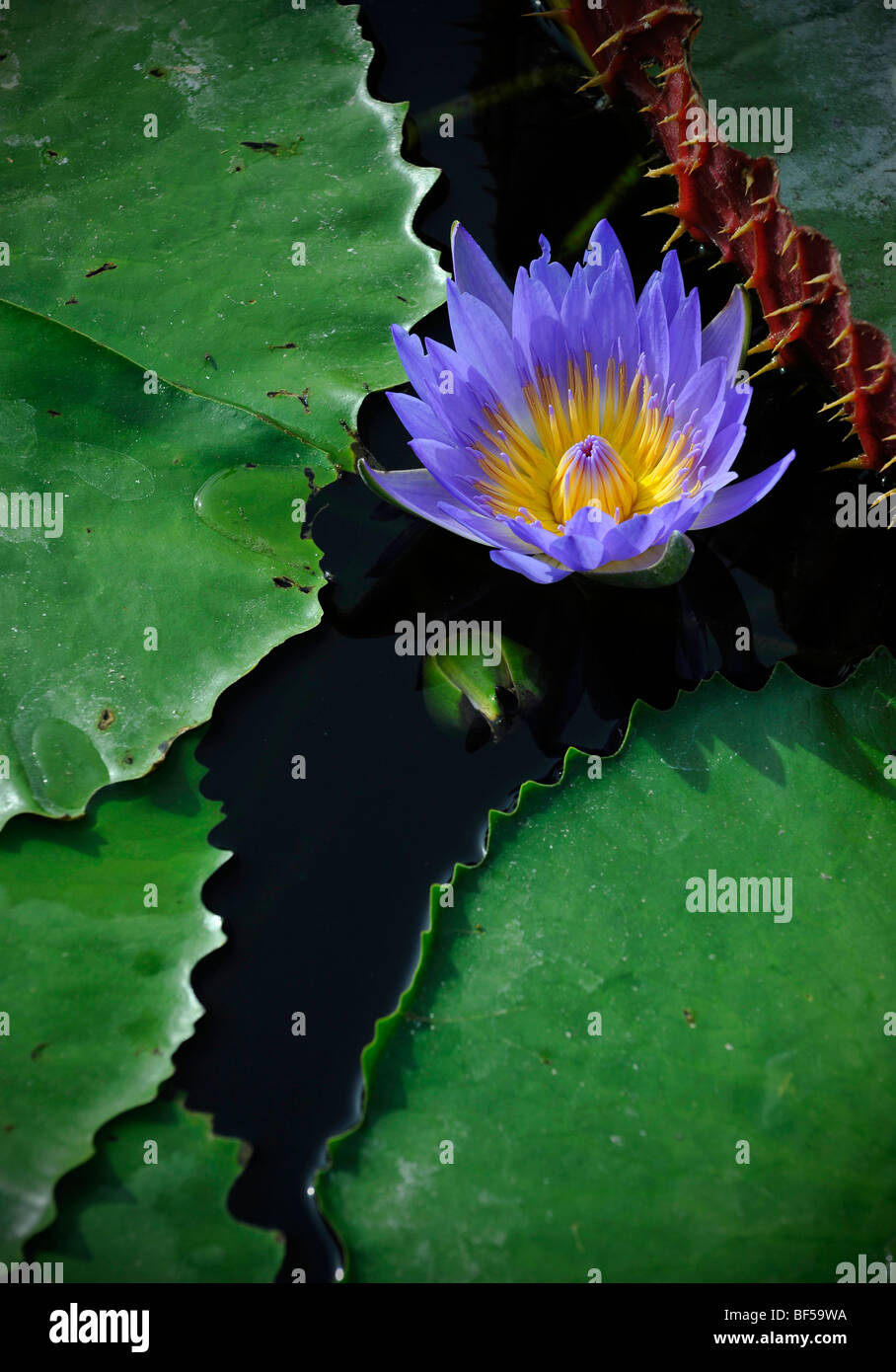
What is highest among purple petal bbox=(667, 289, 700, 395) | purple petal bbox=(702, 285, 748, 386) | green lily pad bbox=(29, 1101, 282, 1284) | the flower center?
purple petal bbox=(702, 285, 748, 386)

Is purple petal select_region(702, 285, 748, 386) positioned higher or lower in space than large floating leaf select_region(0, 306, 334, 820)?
higher

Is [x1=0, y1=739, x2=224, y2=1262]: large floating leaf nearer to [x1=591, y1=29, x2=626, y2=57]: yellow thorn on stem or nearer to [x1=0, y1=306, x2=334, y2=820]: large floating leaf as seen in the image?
[x1=0, y1=306, x2=334, y2=820]: large floating leaf

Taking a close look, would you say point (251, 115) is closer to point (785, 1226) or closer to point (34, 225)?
point (34, 225)

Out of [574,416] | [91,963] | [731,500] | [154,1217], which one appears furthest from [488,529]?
[154,1217]

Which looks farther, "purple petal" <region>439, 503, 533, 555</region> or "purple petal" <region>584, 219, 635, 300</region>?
"purple petal" <region>584, 219, 635, 300</region>

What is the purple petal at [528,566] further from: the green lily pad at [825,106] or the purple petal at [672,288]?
the green lily pad at [825,106]

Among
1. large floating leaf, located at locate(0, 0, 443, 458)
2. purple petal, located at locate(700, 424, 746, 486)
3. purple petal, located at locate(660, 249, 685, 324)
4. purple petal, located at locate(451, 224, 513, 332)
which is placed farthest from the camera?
large floating leaf, located at locate(0, 0, 443, 458)

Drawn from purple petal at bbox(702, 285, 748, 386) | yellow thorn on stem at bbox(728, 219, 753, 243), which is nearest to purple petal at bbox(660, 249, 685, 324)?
purple petal at bbox(702, 285, 748, 386)
